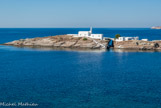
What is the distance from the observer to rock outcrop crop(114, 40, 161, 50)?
132 meters

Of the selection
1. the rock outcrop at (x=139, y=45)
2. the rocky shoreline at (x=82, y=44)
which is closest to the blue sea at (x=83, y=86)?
the rock outcrop at (x=139, y=45)

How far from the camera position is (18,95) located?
151 feet

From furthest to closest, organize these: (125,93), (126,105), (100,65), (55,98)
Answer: (100,65) → (125,93) → (55,98) → (126,105)

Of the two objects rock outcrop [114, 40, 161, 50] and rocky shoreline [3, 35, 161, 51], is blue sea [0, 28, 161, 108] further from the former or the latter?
rocky shoreline [3, 35, 161, 51]

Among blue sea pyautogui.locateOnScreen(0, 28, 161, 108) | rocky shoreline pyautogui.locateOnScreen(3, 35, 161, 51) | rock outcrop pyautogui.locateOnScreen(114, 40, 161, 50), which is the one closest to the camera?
blue sea pyautogui.locateOnScreen(0, 28, 161, 108)

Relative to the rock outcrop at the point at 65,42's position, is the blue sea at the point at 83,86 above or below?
below

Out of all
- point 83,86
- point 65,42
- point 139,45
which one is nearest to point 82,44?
point 65,42

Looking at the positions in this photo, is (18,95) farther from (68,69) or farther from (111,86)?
(68,69)

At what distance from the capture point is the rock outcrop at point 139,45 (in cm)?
13188

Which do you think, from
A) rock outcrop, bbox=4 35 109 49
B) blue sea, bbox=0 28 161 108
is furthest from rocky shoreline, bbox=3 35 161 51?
blue sea, bbox=0 28 161 108

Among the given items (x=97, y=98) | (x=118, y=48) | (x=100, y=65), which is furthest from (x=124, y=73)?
(x=118, y=48)

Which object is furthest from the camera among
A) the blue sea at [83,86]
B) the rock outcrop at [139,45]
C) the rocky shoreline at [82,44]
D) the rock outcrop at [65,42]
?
the rock outcrop at [65,42]

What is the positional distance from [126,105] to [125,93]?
6676 mm

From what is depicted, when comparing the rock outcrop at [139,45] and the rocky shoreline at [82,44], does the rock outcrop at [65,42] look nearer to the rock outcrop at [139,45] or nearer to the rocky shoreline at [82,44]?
the rocky shoreline at [82,44]
